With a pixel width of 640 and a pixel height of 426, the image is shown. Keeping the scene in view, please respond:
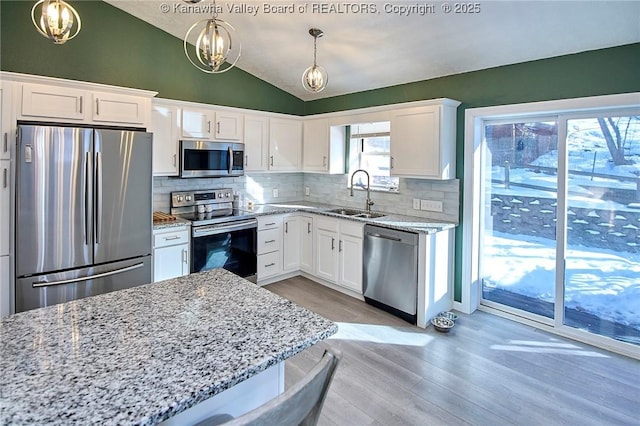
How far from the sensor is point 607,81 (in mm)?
2982

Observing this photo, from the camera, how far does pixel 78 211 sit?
9.62 feet

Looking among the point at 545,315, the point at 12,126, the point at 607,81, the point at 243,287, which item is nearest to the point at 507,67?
the point at 607,81

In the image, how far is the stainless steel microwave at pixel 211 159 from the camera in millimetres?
4059

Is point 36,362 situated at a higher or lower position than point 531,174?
lower

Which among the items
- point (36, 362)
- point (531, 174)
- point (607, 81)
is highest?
point (607, 81)

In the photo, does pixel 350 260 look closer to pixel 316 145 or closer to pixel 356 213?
pixel 356 213

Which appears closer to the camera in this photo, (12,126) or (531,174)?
(12,126)

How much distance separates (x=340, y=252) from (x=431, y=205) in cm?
116

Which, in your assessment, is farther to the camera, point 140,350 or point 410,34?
point 410,34

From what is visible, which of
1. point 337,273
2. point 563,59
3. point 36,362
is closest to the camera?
point 36,362

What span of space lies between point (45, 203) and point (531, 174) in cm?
424

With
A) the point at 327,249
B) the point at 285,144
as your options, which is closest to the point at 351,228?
the point at 327,249

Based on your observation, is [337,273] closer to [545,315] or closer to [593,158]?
[545,315]

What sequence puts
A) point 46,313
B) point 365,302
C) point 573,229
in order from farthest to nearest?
point 365,302
point 573,229
point 46,313
